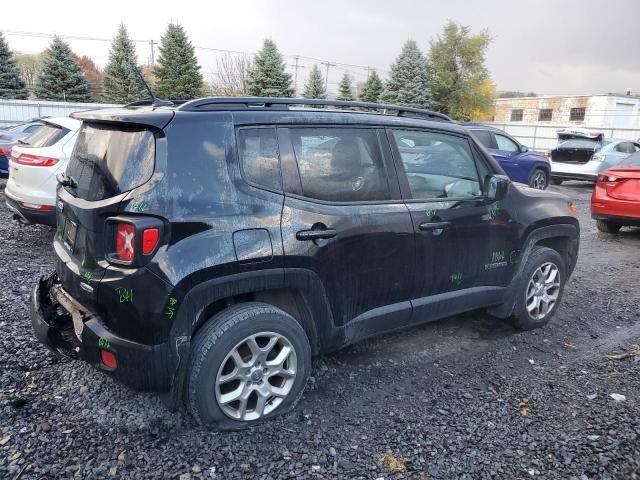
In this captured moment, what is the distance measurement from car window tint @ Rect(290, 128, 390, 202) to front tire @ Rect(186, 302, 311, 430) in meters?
0.79

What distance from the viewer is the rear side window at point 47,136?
6.29 meters

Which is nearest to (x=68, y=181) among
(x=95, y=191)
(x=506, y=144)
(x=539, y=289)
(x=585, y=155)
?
(x=95, y=191)

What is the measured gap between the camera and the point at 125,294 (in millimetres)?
2465

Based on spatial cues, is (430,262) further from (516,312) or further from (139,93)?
(139,93)

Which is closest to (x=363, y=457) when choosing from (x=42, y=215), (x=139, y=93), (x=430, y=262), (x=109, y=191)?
(x=430, y=262)

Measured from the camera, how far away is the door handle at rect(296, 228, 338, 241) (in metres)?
2.85

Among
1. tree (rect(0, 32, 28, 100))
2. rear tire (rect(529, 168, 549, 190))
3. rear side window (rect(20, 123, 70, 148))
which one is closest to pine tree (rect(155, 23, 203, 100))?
tree (rect(0, 32, 28, 100))

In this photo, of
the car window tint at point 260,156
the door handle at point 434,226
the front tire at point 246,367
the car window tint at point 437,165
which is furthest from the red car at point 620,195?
the car window tint at point 260,156

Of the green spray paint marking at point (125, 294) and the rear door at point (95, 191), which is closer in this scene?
the green spray paint marking at point (125, 294)

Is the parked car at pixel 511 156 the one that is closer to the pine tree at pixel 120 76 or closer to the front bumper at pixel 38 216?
the front bumper at pixel 38 216

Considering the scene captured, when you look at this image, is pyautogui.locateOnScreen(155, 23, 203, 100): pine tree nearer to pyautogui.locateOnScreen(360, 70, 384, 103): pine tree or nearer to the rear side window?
pyautogui.locateOnScreen(360, 70, 384, 103): pine tree

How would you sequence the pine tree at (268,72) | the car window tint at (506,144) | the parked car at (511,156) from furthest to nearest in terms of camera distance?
the pine tree at (268,72), the car window tint at (506,144), the parked car at (511,156)

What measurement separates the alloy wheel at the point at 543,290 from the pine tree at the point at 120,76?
3117 centimetres

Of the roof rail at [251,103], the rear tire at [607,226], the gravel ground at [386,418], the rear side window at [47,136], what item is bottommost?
the gravel ground at [386,418]
